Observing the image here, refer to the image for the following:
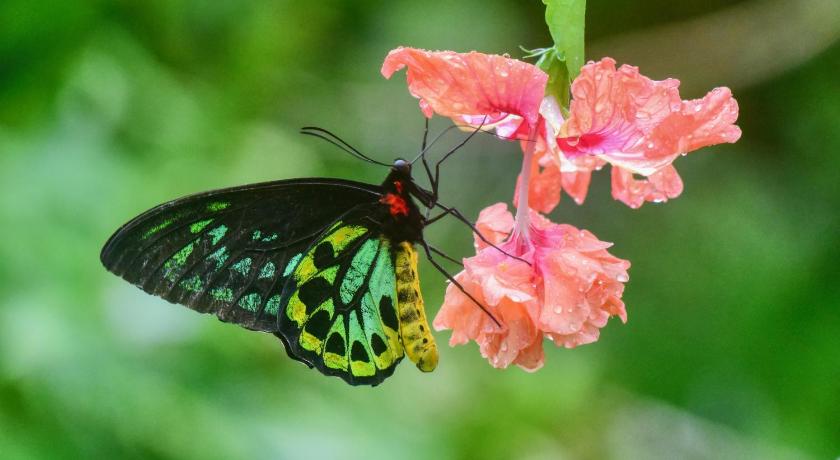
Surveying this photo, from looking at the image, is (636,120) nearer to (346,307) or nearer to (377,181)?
(346,307)

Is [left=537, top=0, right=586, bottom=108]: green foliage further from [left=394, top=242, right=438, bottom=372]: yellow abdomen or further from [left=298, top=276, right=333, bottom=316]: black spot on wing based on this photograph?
[left=298, top=276, right=333, bottom=316]: black spot on wing

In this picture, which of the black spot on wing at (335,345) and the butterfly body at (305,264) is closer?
→ the butterfly body at (305,264)

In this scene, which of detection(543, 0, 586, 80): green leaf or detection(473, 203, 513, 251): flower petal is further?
detection(473, 203, 513, 251): flower petal

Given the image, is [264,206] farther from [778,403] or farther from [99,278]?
[778,403]

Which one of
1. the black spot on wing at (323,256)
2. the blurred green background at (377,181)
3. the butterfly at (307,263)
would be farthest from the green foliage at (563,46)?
the blurred green background at (377,181)

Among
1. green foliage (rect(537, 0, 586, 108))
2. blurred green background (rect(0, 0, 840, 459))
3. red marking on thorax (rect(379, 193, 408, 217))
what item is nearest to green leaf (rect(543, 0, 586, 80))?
green foliage (rect(537, 0, 586, 108))

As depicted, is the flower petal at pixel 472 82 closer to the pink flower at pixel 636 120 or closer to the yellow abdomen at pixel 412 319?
the pink flower at pixel 636 120

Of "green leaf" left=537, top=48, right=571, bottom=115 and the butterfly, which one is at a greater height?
"green leaf" left=537, top=48, right=571, bottom=115

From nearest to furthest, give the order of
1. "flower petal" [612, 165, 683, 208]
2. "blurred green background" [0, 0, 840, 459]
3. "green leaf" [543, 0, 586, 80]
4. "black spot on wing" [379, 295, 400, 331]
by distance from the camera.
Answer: "green leaf" [543, 0, 586, 80] → "flower petal" [612, 165, 683, 208] → "black spot on wing" [379, 295, 400, 331] → "blurred green background" [0, 0, 840, 459]

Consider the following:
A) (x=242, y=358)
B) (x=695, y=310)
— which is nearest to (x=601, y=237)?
(x=695, y=310)
